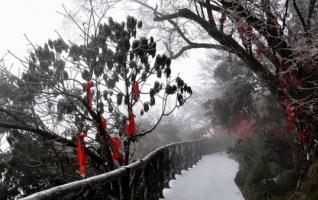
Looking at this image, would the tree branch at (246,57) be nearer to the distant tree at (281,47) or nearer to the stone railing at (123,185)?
the distant tree at (281,47)

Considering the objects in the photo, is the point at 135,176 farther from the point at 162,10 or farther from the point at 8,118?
the point at 162,10

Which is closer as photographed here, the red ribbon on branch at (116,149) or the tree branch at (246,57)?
the red ribbon on branch at (116,149)

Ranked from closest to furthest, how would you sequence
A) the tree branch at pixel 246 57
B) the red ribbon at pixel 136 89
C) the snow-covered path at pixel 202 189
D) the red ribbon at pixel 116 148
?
the red ribbon at pixel 116 148 < the red ribbon at pixel 136 89 < the tree branch at pixel 246 57 < the snow-covered path at pixel 202 189

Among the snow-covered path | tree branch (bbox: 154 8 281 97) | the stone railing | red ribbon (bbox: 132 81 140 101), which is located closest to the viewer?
the stone railing

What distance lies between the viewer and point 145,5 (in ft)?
56.5

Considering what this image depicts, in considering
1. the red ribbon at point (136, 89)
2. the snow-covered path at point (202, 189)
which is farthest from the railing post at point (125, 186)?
the snow-covered path at point (202, 189)

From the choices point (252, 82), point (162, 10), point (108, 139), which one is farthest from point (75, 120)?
point (252, 82)

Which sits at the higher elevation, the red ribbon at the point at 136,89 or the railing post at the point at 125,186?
the red ribbon at the point at 136,89

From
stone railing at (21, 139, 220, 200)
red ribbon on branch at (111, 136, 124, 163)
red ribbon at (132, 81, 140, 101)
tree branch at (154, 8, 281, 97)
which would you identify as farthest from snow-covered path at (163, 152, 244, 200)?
tree branch at (154, 8, 281, 97)

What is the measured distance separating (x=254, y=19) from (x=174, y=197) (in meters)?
5.52

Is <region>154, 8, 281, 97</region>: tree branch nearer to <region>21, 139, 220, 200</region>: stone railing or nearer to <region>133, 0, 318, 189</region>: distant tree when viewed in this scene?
<region>133, 0, 318, 189</region>: distant tree

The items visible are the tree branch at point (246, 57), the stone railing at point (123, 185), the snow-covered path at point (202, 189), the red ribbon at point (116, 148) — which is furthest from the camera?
the snow-covered path at point (202, 189)

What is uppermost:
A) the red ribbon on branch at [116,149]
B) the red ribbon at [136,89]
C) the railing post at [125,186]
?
the red ribbon at [136,89]

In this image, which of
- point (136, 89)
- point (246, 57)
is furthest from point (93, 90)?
point (246, 57)
